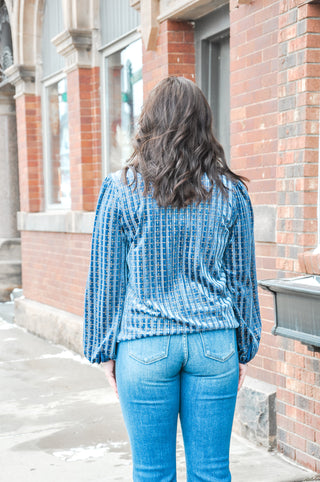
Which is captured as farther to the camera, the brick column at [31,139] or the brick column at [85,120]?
the brick column at [31,139]

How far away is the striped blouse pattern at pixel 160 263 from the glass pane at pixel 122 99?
467 cm

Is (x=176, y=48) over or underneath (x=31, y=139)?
over

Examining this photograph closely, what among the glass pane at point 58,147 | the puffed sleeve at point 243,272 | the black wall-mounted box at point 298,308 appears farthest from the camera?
the glass pane at point 58,147

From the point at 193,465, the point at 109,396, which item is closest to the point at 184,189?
the point at 193,465

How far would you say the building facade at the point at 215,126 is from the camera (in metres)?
3.94

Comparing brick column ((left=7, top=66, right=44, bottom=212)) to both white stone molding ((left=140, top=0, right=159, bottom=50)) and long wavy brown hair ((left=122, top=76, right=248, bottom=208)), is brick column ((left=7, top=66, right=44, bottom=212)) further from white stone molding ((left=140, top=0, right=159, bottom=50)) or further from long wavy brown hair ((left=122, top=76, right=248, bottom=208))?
long wavy brown hair ((left=122, top=76, right=248, bottom=208))

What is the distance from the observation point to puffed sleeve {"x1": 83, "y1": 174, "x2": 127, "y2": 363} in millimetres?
2193

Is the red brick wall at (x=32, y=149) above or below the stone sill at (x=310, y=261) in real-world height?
above

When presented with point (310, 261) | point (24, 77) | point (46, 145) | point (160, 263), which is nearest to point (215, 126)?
point (310, 261)

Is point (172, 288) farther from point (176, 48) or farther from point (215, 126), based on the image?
point (176, 48)

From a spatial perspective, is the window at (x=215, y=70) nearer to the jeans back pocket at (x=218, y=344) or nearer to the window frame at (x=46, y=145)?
the jeans back pocket at (x=218, y=344)

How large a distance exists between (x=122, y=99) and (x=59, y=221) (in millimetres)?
1814

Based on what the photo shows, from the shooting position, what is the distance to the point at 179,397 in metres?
2.16

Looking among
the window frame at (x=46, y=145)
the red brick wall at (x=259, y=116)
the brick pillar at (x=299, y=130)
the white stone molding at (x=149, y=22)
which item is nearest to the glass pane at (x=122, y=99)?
the white stone molding at (x=149, y=22)
